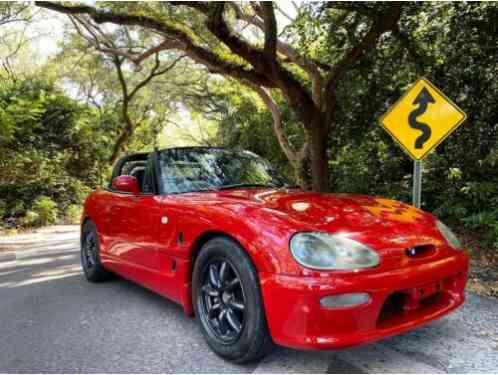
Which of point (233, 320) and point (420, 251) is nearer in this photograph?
point (420, 251)

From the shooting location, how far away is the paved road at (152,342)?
2.49m

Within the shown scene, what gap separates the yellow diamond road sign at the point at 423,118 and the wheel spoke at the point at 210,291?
2.62 meters

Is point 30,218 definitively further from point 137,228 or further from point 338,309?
point 338,309

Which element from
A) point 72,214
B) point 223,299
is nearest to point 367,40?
point 223,299

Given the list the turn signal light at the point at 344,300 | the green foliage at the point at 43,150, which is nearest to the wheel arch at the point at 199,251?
the turn signal light at the point at 344,300

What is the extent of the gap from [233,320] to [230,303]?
0.35ft

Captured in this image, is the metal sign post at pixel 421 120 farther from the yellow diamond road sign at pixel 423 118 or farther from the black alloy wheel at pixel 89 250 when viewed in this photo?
the black alloy wheel at pixel 89 250

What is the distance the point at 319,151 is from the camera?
7336mm

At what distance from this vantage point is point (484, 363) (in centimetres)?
246

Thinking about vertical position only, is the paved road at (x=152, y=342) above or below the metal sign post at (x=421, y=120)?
below

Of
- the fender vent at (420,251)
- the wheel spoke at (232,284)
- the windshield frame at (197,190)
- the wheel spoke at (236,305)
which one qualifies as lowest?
the wheel spoke at (236,305)

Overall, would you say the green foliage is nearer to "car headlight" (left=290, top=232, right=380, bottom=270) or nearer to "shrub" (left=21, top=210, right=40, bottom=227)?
"shrub" (left=21, top=210, right=40, bottom=227)

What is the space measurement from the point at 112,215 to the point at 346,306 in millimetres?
2756

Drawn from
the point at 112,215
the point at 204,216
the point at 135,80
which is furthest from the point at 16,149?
the point at 135,80
